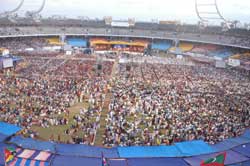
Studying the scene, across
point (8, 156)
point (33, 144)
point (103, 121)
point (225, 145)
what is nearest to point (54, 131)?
point (103, 121)

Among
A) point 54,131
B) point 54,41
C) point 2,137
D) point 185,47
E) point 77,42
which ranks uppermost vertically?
point 54,41

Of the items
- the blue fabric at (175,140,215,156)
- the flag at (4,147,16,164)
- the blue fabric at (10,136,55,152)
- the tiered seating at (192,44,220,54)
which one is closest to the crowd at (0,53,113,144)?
the blue fabric at (10,136,55,152)

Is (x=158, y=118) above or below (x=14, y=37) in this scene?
Answer: below

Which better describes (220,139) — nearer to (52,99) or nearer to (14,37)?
(52,99)

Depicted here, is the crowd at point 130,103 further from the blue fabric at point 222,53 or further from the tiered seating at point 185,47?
the tiered seating at point 185,47

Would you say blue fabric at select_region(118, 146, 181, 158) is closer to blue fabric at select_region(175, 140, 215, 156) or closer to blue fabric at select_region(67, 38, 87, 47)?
blue fabric at select_region(175, 140, 215, 156)

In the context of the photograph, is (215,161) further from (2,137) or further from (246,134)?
(2,137)

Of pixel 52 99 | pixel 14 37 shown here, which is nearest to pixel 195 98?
pixel 52 99
